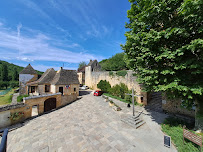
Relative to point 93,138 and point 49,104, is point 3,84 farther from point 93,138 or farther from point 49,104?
point 93,138

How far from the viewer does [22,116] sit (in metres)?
10.2

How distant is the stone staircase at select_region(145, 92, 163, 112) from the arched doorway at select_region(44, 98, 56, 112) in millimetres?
14737

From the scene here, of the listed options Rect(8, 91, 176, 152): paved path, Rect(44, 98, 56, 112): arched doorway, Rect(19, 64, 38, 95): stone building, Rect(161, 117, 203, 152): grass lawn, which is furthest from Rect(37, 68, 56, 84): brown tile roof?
Rect(161, 117, 203, 152): grass lawn

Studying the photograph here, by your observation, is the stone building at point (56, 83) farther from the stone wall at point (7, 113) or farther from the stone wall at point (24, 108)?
the stone wall at point (7, 113)

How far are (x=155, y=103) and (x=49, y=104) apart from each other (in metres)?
16.5

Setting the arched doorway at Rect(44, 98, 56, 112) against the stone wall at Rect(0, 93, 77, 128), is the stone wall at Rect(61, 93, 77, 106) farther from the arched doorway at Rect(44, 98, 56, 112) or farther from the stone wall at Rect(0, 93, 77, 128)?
the arched doorway at Rect(44, 98, 56, 112)

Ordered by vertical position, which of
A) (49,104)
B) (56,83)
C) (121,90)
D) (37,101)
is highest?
(56,83)

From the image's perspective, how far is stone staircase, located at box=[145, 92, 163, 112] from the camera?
11067mm

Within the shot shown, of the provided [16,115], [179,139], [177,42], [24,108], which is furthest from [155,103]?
[16,115]

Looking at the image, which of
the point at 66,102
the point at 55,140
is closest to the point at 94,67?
the point at 66,102

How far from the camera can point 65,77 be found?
18.6m

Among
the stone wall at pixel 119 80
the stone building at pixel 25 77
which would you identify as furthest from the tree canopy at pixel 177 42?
the stone building at pixel 25 77

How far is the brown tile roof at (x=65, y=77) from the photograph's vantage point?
57.0 ft

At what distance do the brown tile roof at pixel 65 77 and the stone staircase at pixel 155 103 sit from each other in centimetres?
1533
